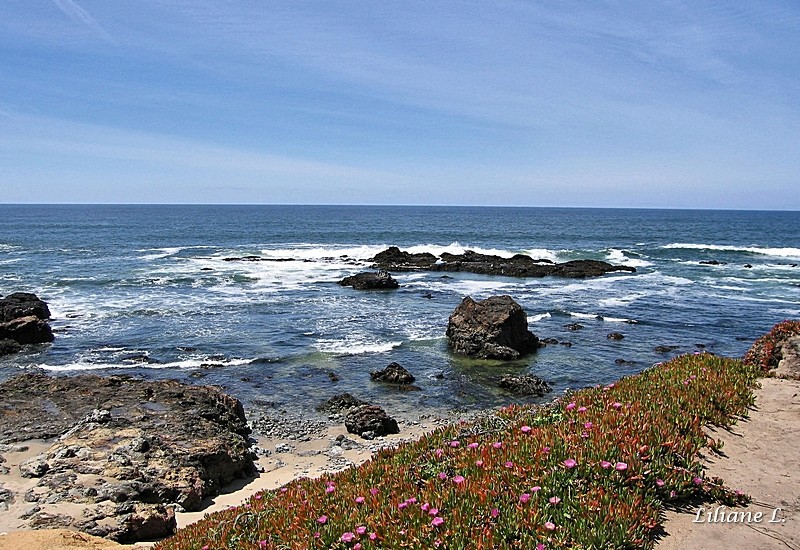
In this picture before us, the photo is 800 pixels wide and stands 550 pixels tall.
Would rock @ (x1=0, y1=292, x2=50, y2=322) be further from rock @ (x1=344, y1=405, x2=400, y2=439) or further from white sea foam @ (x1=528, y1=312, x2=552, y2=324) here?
white sea foam @ (x1=528, y1=312, x2=552, y2=324)

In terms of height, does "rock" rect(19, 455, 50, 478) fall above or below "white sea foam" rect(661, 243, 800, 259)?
below

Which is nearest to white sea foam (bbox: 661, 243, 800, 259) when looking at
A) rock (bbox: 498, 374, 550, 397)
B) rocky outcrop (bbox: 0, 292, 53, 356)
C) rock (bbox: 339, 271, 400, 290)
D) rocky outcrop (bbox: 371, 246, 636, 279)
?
rocky outcrop (bbox: 371, 246, 636, 279)

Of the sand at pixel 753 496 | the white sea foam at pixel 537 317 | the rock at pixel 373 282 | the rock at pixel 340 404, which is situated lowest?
the rock at pixel 340 404

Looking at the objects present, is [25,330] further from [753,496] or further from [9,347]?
[753,496]

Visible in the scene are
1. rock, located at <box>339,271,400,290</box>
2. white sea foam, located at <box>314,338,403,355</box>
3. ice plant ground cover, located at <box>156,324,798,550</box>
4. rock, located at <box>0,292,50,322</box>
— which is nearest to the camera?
ice plant ground cover, located at <box>156,324,798,550</box>

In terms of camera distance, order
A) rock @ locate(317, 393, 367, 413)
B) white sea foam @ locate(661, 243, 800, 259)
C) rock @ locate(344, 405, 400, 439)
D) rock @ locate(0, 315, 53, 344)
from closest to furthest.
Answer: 1. rock @ locate(344, 405, 400, 439)
2. rock @ locate(317, 393, 367, 413)
3. rock @ locate(0, 315, 53, 344)
4. white sea foam @ locate(661, 243, 800, 259)

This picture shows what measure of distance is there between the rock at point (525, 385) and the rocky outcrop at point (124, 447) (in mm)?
9372

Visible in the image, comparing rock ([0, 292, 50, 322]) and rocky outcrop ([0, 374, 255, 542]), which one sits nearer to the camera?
rocky outcrop ([0, 374, 255, 542])

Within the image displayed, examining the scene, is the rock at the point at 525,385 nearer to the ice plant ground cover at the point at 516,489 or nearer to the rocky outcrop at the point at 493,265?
the ice plant ground cover at the point at 516,489

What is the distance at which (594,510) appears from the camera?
4.87 metres

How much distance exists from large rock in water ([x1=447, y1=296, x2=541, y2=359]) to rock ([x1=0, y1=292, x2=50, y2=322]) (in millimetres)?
20831

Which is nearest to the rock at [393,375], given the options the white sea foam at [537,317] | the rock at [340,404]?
the rock at [340,404]

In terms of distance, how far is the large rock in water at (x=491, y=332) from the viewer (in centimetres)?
2416

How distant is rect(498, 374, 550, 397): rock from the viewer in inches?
760
